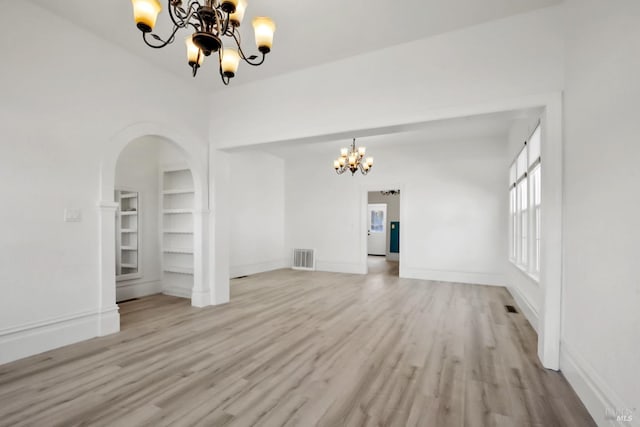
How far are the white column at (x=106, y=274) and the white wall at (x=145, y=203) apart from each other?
71.1 inches

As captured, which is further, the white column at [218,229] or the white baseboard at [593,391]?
the white column at [218,229]

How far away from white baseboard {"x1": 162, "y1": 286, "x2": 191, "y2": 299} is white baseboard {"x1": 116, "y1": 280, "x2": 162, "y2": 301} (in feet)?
0.50

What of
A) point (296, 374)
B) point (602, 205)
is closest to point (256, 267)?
point (296, 374)

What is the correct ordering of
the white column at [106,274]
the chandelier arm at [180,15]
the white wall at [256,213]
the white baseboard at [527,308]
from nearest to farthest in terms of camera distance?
the chandelier arm at [180,15] → the white column at [106,274] → the white baseboard at [527,308] → the white wall at [256,213]

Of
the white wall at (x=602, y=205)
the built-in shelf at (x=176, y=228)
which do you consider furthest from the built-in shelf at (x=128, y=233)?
the white wall at (x=602, y=205)

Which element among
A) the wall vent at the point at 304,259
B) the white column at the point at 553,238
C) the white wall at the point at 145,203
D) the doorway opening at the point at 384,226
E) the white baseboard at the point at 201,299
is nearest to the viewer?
the white column at the point at 553,238

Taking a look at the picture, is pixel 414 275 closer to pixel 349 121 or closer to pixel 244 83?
pixel 349 121

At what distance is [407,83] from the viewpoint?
3422 millimetres

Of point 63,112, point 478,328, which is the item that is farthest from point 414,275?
point 63,112

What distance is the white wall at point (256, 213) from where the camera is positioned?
296 inches

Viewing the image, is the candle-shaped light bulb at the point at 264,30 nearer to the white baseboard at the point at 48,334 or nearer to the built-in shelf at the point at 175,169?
the white baseboard at the point at 48,334

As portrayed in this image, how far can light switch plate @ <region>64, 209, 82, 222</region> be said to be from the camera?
3.20m

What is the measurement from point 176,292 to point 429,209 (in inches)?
221

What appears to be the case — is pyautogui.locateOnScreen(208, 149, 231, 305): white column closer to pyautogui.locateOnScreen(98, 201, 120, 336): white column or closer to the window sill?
pyautogui.locateOnScreen(98, 201, 120, 336): white column
